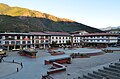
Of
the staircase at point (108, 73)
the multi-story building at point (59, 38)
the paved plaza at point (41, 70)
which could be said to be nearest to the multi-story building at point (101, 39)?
the multi-story building at point (59, 38)

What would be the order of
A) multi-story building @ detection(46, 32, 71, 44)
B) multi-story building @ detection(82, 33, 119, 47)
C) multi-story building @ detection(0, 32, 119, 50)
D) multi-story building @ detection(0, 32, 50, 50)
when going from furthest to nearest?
multi-story building @ detection(82, 33, 119, 47) < multi-story building @ detection(46, 32, 71, 44) < multi-story building @ detection(0, 32, 119, 50) < multi-story building @ detection(0, 32, 50, 50)

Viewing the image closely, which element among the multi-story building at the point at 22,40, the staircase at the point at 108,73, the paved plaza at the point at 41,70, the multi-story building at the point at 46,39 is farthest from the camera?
the multi-story building at the point at 46,39

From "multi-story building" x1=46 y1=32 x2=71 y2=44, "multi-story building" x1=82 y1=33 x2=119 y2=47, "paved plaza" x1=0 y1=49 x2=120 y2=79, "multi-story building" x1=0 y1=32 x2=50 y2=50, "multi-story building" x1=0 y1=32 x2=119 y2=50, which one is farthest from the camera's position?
"multi-story building" x1=82 y1=33 x2=119 y2=47

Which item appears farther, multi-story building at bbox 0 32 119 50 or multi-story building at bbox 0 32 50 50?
multi-story building at bbox 0 32 119 50

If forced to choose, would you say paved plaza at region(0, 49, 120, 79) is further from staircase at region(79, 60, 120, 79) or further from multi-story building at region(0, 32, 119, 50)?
multi-story building at region(0, 32, 119, 50)

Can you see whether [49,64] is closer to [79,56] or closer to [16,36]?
[79,56]

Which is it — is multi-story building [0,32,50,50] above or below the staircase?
above

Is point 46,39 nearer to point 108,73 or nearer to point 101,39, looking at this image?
point 101,39

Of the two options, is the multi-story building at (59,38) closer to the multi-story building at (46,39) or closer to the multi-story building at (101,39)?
the multi-story building at (46,39)

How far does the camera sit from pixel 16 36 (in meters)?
68.6

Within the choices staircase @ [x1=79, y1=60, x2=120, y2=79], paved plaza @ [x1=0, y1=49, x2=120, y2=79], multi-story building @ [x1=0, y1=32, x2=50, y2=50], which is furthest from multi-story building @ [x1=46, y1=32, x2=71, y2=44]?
staircase @ [x1=79, y1=60, x2=120, y2=79]

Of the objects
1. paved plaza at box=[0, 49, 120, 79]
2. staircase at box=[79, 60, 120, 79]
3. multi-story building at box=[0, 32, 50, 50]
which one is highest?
multi-story building at box=[0, 32, 50, 50]

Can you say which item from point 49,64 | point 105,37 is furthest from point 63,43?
point 49,64

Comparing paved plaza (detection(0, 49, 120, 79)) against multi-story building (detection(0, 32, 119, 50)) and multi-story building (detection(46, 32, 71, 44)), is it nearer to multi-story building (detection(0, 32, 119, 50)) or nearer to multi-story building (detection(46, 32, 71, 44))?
multi-story building (detection(0, 32, 119, 50))
